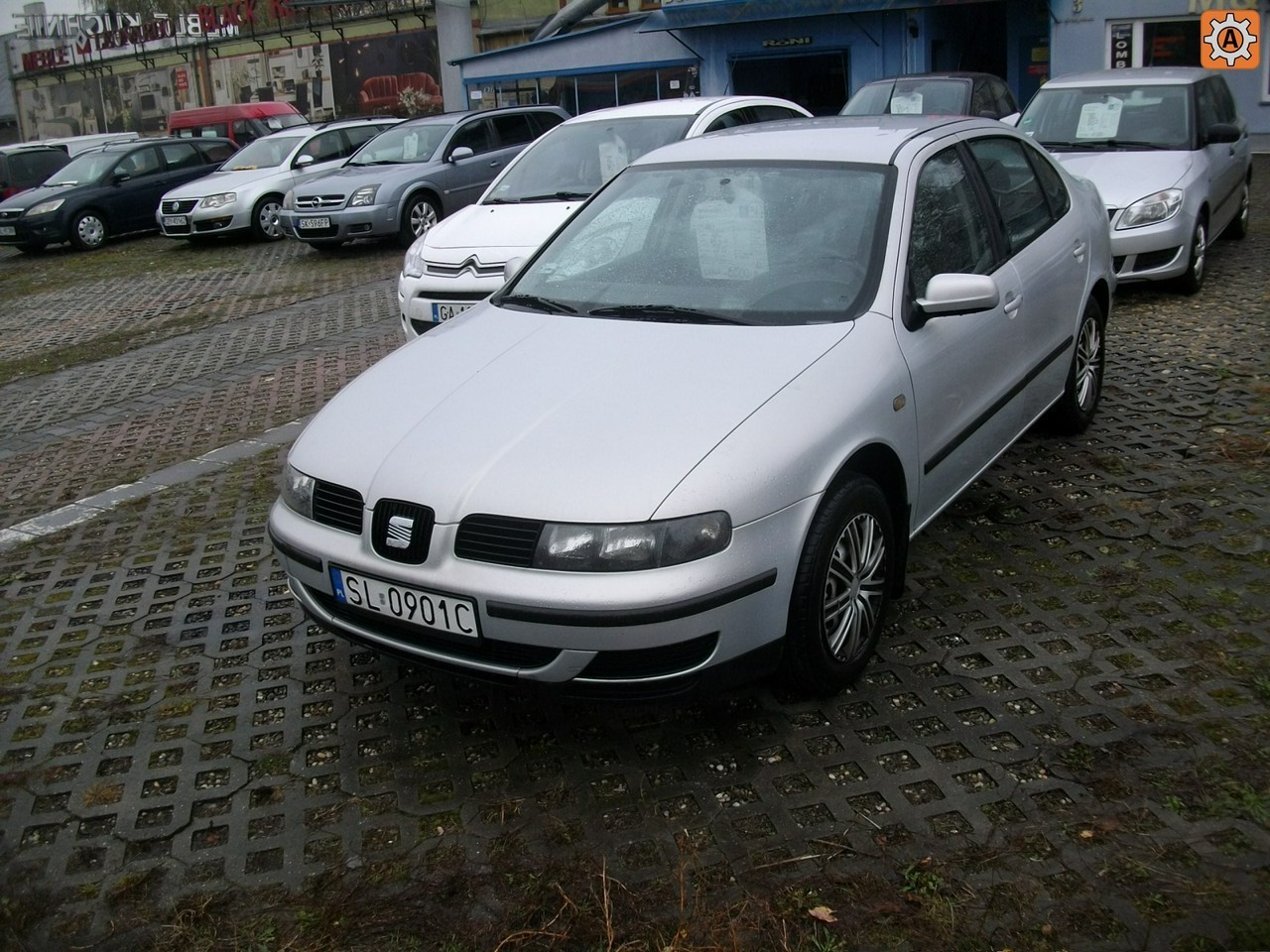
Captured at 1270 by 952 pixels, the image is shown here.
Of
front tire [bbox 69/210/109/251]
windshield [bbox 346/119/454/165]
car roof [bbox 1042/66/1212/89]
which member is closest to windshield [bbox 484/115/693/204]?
car roof [bbox 1042/66/1212/89]

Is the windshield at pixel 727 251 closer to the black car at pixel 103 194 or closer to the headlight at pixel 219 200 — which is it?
the headlight at pixel 219 200

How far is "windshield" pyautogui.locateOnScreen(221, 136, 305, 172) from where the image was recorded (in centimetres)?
1802

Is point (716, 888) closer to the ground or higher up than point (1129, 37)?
closer to the ground

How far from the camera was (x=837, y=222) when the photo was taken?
14.0 feet

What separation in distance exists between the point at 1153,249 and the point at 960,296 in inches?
208

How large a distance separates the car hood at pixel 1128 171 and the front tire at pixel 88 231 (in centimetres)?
1460

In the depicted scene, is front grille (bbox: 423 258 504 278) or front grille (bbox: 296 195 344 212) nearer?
front grille (bbox: 423 258 504 278)

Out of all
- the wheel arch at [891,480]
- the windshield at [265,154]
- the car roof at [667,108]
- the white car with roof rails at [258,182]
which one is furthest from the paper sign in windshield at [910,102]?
the wheel arch at [891,480]

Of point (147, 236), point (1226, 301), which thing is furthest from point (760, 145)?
point (147, 236)

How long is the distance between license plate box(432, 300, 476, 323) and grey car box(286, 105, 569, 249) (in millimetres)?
5816

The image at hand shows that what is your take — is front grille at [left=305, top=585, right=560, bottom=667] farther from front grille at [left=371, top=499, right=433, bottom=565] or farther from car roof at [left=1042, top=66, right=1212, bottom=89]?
car roof at [left=1042, top=66, right=1212, bottom=89]

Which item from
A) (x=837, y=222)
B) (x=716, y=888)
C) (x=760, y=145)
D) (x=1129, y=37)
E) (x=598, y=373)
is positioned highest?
(x=1129, y=37)

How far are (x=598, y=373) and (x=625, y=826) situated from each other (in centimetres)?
140

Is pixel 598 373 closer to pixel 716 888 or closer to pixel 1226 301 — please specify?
pixel 716 888
